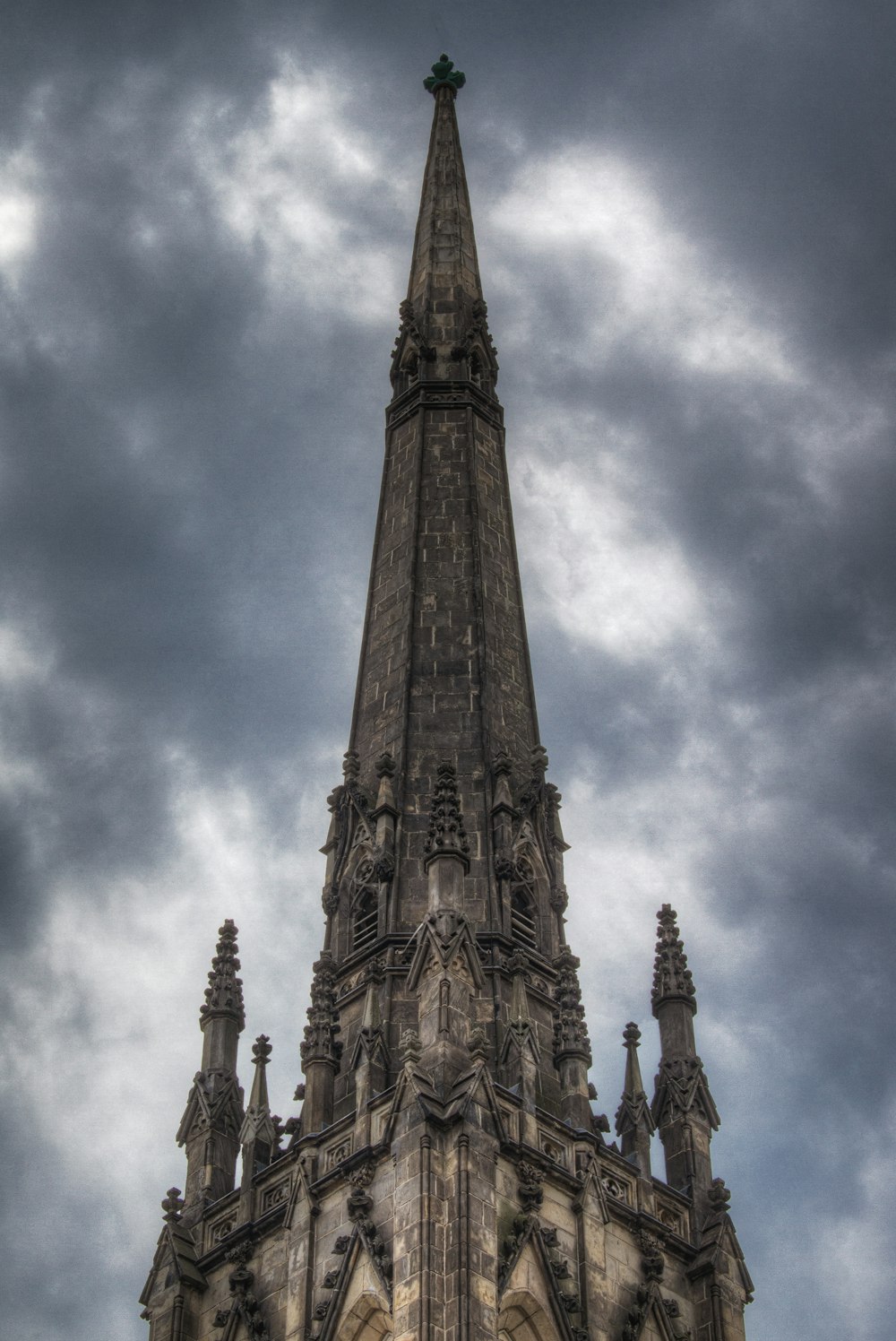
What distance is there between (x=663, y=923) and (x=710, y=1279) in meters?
8.62

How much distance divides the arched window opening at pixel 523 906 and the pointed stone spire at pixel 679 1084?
3.00 meters

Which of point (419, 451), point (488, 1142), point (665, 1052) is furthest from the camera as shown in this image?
point (419, 451)

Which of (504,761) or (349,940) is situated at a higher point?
(504,761)

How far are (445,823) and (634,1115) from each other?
21.3 feet

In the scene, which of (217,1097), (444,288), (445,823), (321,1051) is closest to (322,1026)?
(321,1051)

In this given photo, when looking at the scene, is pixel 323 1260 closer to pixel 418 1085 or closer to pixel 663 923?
pixel 418 1085

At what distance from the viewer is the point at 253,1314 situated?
1750 inches

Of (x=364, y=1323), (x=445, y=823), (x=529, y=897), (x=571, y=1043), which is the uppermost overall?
(x=529, y=897)

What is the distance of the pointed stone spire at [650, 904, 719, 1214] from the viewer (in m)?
48.5

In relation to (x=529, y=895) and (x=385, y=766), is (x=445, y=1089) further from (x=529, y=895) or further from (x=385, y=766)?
(x=385, y=766)

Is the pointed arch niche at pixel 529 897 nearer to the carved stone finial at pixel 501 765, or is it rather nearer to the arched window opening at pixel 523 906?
the arched window opening at pixel 523 906

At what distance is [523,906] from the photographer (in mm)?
51156

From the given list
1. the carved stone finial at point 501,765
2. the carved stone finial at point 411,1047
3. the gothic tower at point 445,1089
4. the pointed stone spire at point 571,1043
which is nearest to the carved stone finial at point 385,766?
the gothic tower at point 445,1089

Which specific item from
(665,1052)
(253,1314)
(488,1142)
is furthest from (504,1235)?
(665,1052)
